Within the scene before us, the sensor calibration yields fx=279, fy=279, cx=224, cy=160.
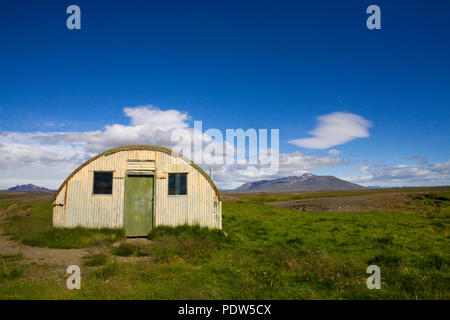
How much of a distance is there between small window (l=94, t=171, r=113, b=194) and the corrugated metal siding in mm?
227

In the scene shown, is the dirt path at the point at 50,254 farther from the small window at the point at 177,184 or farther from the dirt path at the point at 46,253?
the small window at the point at 177,184

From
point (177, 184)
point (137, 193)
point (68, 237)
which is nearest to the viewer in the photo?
point (68, 237)

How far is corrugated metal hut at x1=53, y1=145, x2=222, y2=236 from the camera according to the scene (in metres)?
13.8

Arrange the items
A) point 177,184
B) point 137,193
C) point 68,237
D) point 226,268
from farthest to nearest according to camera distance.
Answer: point 177,184 < point 137,193 < point 68,237 < point 226,268

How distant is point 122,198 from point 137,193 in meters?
0.76

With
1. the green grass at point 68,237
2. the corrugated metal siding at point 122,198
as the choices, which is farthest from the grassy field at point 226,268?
the corrugated metal siding at point 122,198

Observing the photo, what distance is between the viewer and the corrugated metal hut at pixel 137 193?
1383cm

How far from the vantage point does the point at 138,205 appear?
46.7ft

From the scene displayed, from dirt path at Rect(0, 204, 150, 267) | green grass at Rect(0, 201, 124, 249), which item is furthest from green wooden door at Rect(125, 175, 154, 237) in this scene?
dirt path at Rect(0, 204, 150, 267)

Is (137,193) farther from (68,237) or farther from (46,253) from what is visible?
(46,253)

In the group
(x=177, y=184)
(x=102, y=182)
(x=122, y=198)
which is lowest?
(x=122, y=198)

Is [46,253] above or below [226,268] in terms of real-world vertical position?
below

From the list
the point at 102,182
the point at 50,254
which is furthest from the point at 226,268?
the point at 102,182
